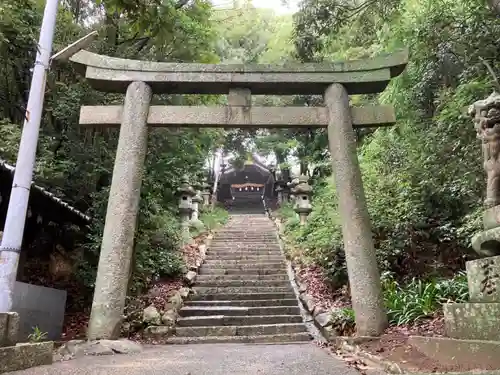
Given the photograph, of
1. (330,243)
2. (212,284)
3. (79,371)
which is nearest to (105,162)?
(212,284)

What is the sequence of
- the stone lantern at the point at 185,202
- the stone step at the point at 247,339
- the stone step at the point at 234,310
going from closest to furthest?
the stone step at the point at 247,339 → the stone step at the point at 234,310 → the stone lantern at the point at 185,202

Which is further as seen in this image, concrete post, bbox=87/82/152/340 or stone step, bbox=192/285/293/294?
stone step, bbox=192/285/293/294

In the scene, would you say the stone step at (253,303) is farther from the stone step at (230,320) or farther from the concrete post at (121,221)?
the concrete post at (121,221)

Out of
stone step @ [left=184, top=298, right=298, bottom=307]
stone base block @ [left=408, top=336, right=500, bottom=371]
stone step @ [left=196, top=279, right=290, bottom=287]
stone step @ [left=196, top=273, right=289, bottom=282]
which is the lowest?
stone step @ [left=184, top=298, right=298, bottom=307]

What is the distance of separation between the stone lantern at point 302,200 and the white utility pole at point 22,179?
1076cm

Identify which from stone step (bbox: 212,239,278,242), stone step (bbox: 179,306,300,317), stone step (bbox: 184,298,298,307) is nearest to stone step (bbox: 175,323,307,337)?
stone step (bbox: 179,306,300,317)

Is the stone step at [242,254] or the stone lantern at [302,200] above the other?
the stone lantern at [302,200]

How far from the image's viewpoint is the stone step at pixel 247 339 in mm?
7141

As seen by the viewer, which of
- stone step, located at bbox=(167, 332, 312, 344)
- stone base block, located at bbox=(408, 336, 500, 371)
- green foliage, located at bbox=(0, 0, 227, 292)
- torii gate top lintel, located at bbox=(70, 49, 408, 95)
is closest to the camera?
stone base block, located at bbox=(408, 336, 500, 371)

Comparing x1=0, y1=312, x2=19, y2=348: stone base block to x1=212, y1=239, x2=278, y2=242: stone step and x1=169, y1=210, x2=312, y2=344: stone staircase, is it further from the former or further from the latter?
x1=212, y1=239, x2=278, y2=242: stone step

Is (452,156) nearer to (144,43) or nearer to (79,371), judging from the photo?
(79,371)

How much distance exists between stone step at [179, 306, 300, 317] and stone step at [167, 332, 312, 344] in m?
1.01

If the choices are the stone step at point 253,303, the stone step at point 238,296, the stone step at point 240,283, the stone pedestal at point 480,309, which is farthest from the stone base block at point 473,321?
the stone step at point 240,283

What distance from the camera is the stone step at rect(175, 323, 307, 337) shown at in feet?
24.8
